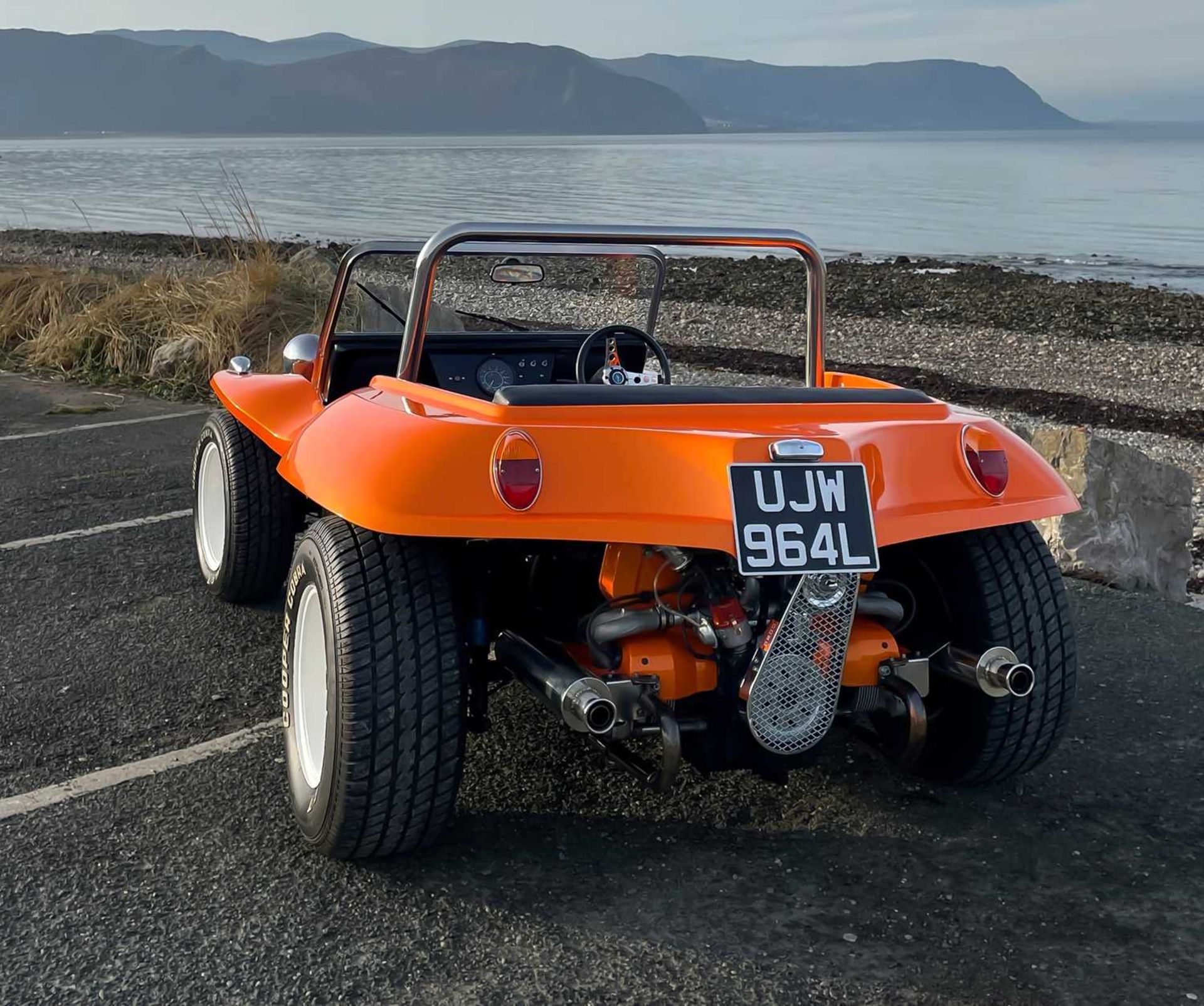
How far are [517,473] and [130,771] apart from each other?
1.72 meters

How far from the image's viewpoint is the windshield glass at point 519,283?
4559 millimetres

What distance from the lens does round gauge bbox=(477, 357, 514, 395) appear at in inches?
182

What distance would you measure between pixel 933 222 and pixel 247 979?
36.9 metres

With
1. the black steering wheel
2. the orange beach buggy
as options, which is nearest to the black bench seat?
the orange beach buggy

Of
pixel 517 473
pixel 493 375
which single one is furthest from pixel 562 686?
pixel 493 375

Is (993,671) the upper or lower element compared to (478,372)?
lower

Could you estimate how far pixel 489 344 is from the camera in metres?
4.69

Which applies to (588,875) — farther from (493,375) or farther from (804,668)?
(493,375)

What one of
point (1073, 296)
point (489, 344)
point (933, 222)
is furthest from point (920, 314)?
point (933, 222)

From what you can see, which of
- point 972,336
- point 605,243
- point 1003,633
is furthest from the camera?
point 972,336

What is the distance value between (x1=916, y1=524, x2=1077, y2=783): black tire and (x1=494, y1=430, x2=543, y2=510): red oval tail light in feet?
4.22

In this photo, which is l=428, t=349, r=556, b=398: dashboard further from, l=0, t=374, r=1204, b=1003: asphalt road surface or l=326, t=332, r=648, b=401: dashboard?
l=0, t=374, r=1204, b=1003: asphalt road surface

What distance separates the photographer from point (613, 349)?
4.44 metres

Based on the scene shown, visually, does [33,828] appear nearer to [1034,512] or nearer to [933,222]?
[1034,512]
